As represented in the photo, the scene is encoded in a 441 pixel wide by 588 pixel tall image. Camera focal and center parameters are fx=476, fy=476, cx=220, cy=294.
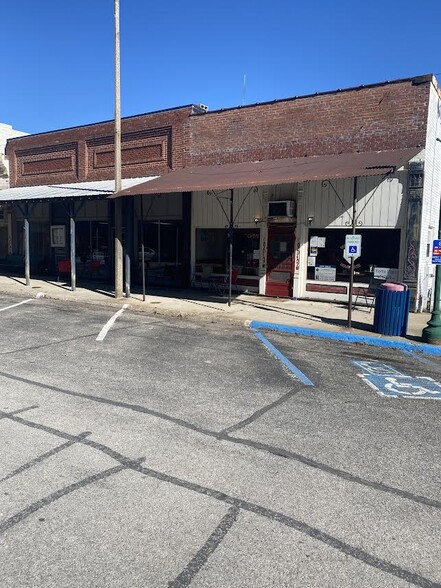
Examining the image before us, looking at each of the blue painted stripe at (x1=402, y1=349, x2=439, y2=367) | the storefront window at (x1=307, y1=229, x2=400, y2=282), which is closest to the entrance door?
the storefront window at (x1=307, y1=229, x2=400, y2=282)

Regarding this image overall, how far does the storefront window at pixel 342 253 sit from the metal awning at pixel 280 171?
2.20 m

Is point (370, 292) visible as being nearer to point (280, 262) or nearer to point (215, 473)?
point (280, 262)

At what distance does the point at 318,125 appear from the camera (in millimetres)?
14445

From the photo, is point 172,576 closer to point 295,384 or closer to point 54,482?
point 54,482

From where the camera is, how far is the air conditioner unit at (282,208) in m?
15.0

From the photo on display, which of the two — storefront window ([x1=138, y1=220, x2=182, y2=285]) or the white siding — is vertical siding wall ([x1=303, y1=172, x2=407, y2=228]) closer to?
the white siding

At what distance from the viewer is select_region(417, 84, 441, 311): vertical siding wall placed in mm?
13016

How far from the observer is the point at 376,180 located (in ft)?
44.0

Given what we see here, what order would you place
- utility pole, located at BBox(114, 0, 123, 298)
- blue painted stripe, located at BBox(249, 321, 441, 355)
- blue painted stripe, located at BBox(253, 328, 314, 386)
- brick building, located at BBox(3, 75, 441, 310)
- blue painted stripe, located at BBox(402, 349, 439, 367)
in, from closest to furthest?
blue painted stripe, located at BBox(253, 328, 314, 386) → blue painted stripe, located at BBox(402, 349, 439, 367) → blue painted stripe, located at BBox(249, 321, 441, 355) → brick building, located at BBox(3, 75, 441, 310) → utility pole, located at BBox(114, 0, 123, 298)

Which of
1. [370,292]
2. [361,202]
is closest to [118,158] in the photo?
[361,202]

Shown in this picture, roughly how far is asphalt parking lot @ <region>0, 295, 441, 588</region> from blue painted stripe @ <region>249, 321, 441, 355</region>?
1675 mm

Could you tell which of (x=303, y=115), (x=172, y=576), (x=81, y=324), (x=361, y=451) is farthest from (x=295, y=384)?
(x=303, y=115)

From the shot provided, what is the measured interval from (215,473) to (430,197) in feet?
39.9

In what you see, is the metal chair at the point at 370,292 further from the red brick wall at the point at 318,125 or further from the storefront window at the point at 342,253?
the red brick wall at the point at 318,125
